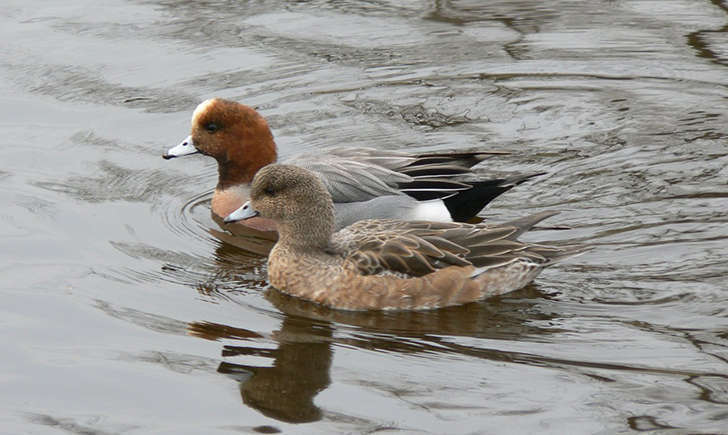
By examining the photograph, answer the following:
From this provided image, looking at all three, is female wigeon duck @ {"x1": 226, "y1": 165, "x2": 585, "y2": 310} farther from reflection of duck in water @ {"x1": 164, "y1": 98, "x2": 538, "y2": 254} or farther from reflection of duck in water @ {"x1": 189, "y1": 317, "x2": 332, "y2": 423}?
reflection of duck in water @ {"x1": 164, "y1": 98, "x2": 538, "y2": 254}

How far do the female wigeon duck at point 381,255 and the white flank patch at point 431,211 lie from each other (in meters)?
0.80

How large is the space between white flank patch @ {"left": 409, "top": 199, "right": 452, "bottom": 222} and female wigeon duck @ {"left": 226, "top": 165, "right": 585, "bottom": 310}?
0.80 meters

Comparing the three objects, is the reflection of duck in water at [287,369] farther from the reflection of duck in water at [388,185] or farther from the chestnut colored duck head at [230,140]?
the chestnut colored duck head at [230,140]

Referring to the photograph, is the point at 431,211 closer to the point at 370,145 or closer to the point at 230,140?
the point at 370,145

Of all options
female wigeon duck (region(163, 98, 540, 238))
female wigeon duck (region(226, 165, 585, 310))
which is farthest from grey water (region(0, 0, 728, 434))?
female wigeon duck (region(163, 98, 540, 238))

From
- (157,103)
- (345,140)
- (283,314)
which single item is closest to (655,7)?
(345,140)

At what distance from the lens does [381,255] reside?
684 centimetres

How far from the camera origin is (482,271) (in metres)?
6.86

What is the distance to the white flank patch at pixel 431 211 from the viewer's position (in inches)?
315

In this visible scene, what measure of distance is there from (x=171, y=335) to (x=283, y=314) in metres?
0.63

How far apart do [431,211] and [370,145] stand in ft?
4.09

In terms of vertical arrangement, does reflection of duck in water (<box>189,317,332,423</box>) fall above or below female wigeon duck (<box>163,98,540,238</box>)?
below

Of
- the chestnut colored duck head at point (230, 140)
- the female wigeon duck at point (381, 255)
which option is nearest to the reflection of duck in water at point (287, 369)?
the female wigeon duck at point (381, 255)

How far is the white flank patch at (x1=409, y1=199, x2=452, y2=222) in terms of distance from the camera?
800 centimetres
